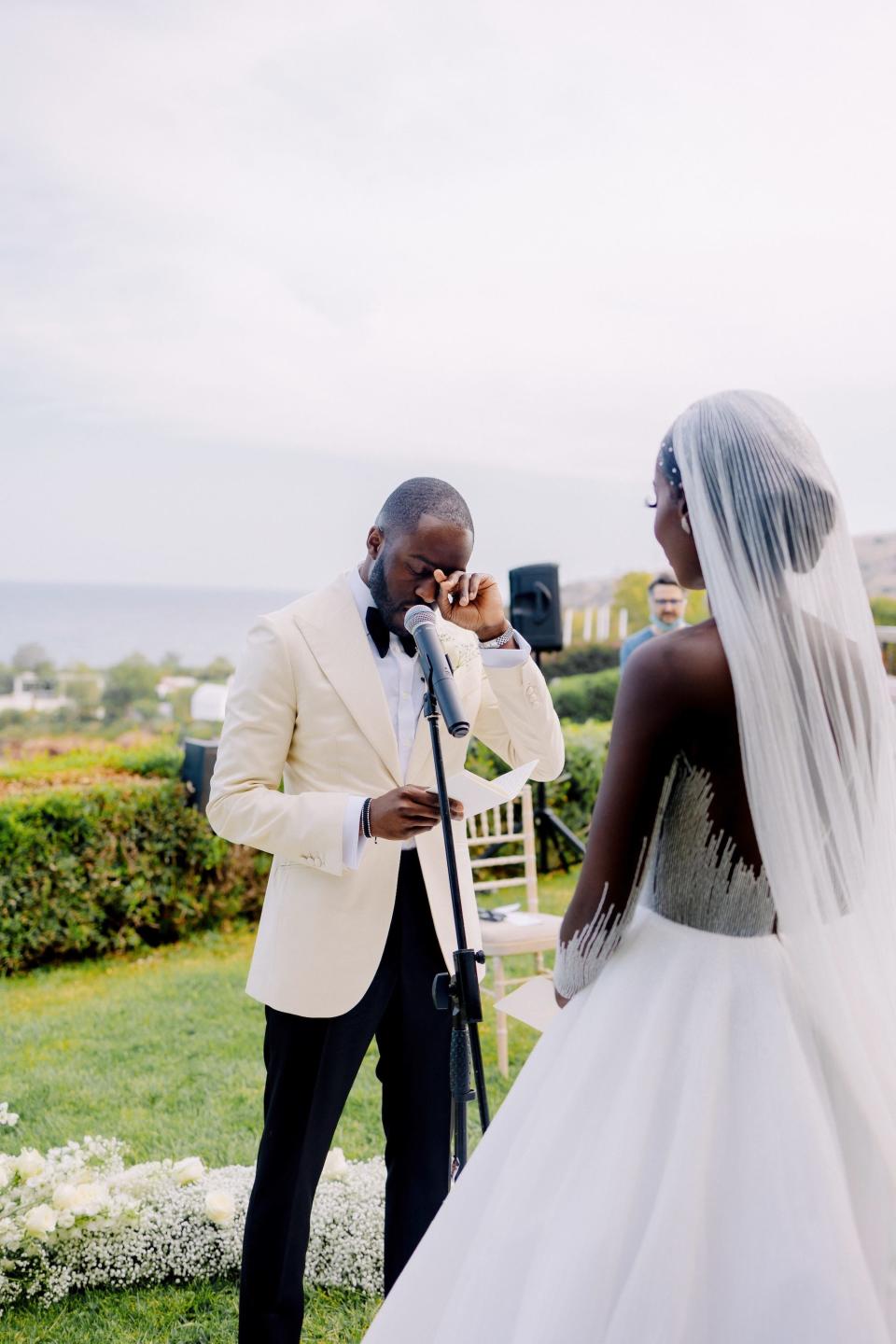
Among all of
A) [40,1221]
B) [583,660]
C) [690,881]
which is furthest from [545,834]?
[583,660]

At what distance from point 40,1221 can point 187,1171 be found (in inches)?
21.1

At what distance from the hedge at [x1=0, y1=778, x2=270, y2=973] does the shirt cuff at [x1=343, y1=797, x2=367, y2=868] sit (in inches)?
221

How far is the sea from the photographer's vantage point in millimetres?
62188

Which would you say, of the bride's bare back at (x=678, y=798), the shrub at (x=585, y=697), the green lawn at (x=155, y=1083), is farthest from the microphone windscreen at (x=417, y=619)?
the shrub at (x=585, y=697)

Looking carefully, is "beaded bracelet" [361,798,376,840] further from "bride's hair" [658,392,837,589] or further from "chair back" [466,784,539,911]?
"chair back" [466,784,539,911]

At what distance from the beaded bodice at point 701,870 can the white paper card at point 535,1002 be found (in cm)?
48

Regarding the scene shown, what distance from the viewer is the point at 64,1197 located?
3506mm

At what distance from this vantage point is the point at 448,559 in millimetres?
2549

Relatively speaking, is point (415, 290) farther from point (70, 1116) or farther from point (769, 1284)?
point (769, 1284)

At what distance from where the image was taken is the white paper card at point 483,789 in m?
2.20

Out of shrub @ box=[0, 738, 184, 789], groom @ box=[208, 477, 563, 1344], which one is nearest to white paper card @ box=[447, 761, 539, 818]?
groom @ box=[208, 477, 563, 1344]

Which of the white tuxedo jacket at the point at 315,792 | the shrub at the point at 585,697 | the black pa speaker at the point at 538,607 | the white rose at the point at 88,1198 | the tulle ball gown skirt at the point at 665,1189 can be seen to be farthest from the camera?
the shrub at the point at 585,697

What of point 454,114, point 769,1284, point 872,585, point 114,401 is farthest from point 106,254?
point 769,1284

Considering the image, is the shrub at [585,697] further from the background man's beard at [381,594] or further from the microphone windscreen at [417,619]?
the microphone windscreen at [417,619]
